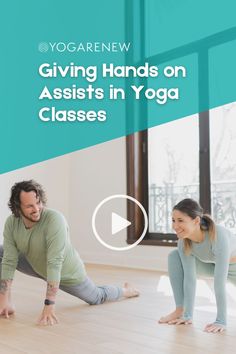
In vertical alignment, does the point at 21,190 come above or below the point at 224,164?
below

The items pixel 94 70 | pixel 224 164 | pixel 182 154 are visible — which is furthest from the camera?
pixel 94 70

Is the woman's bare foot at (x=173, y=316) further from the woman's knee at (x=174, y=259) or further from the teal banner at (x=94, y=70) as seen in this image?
the teal banner at (x=94, y=70)

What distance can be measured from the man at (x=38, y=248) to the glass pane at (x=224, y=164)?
196 cm

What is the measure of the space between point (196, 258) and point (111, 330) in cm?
47

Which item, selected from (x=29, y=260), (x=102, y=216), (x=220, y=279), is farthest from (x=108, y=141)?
(x=220, y=279)

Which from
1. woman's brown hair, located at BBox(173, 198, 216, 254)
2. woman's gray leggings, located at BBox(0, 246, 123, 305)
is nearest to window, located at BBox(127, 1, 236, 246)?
woman's gray leggings, located at BBox(0, 246, 123, 305)

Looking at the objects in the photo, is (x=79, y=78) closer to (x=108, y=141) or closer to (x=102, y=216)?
(x=108, y=141)

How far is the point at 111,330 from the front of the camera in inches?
92.3

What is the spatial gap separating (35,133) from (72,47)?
969 mm

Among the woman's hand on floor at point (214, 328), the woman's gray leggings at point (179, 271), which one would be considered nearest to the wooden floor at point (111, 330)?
the woman's hand on floor at point (214, 328)

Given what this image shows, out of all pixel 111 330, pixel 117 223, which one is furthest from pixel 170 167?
pixel 111 330

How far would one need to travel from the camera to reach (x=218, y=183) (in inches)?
177

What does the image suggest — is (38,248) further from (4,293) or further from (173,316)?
(173,316)

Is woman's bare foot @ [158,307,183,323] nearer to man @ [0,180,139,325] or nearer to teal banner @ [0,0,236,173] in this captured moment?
man @ [0,180,139,325]
